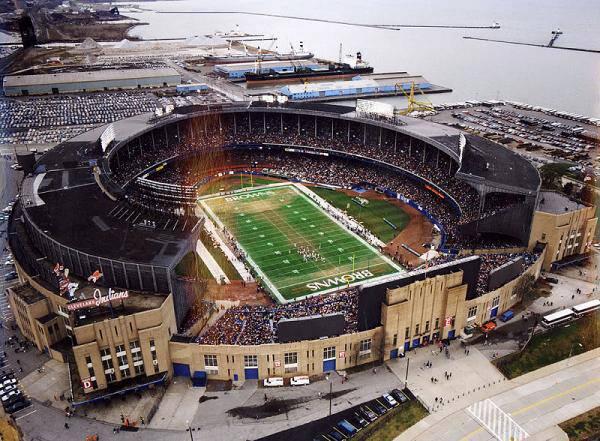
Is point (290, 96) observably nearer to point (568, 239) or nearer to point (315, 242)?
point (315, 242)

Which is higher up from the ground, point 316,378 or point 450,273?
point 450,273

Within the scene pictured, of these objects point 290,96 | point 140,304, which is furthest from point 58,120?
point 140,304

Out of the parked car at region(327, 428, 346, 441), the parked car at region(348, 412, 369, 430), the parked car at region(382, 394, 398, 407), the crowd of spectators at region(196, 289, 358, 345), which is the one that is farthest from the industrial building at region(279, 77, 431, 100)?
the parked car at region(327, 428, 346, 441)

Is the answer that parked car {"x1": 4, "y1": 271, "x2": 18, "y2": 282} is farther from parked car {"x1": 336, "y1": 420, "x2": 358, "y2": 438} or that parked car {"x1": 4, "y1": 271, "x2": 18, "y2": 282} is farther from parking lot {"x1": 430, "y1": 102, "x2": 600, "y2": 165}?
parking lot {"x1": 430, "y1": 102, "x2": 600, "y2": 165}

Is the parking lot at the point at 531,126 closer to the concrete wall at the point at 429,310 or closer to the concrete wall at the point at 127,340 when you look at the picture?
the concrete wall at the point at 429,310

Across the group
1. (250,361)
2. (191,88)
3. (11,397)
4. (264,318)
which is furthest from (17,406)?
(191,88)

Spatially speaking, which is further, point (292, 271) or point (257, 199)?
point (257, 199)

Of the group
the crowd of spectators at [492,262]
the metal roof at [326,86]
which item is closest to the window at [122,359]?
the crowd of spectators at [492,262]

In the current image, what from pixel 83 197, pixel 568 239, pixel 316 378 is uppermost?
pixel 83 197
